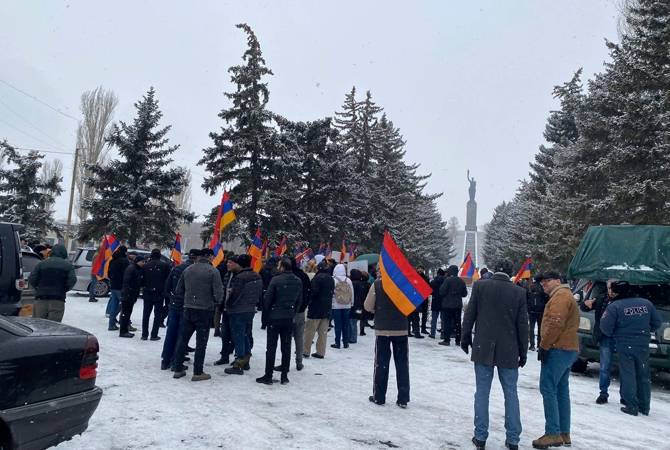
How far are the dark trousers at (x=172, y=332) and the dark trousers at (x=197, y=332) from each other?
0.60 meters

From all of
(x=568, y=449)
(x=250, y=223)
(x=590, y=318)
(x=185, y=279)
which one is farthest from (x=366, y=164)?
(x=568, y=449)

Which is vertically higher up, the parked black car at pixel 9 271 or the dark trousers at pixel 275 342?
the parked black car at pixel 9 271

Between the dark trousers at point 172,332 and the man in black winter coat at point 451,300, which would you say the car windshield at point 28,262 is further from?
the man in black winter coat at point 451,300

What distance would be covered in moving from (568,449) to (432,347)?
7448mm

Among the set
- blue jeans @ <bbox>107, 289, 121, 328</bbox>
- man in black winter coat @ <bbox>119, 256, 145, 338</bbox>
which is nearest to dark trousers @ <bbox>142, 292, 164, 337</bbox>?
man in black winter coat @ <bbox>119, 256, 145, 338</bbox>

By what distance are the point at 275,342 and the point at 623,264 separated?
7755mm

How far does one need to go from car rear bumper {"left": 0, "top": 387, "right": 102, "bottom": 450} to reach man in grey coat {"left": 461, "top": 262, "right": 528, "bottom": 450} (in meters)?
3.89

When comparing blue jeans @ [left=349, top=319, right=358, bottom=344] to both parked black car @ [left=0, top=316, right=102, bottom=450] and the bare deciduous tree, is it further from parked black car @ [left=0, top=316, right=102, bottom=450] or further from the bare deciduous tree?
the bare deciduous tree

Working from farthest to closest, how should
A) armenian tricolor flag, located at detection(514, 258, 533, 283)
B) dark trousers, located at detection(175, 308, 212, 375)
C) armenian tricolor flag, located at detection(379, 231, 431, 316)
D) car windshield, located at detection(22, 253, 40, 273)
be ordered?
armenian tricolor flag, located at detection(514, 258, 533, 283)
car windshield, located at detection(22, 253, 40, 273)
dark trousers, located at detection(175, 308, 212, 375)
armenian tricolor flag, located at detection(379, 231, 431, 316)

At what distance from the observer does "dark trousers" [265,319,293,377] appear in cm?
767

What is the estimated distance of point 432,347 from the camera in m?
12.9

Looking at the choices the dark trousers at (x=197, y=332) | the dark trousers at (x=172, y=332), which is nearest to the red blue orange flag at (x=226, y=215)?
the dark trousers at (x=172, y=332)

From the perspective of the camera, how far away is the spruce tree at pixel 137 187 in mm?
25781

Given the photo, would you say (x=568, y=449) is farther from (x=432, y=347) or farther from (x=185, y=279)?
(x=432, y=347)
